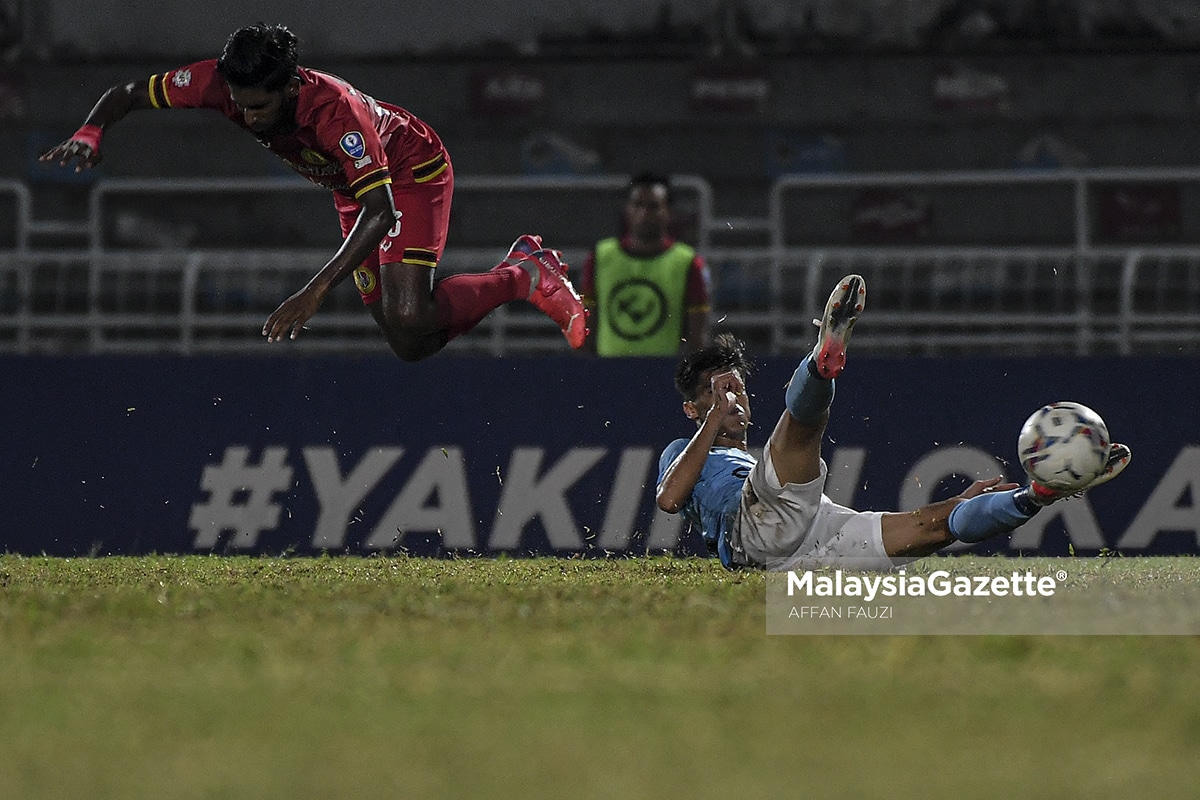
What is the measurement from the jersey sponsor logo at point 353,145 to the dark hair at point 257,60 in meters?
0.36

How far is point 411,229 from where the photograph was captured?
8484mm

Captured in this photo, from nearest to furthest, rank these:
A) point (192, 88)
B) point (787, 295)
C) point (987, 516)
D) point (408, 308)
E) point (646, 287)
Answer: point (987, 516), point (192, 88), point (408, 308), point (646, 287), point (787, 295)

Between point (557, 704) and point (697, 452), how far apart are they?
3.17m

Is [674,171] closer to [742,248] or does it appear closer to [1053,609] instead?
[742,248]

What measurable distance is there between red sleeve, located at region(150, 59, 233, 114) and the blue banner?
8.38ft

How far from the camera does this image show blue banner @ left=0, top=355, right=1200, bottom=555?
389 inches

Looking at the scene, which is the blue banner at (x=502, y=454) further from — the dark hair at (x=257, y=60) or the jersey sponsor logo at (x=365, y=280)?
the dark hair at (x=257, y=60)

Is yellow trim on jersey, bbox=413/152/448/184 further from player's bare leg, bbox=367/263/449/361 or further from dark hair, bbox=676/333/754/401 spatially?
dark hair, bbox=676/333/754/401

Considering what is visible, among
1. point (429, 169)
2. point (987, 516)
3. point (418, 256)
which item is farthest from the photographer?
point (429, 169)

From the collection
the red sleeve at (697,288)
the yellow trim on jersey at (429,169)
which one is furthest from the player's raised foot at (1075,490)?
the red sleeve at (697,288)

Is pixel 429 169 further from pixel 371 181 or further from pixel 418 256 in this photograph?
pixel 371 181

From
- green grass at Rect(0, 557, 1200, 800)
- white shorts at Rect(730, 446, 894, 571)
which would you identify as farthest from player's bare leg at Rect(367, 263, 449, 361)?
green grass at Rect(0, 557, 1200, 800)

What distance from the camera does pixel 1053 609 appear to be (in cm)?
620

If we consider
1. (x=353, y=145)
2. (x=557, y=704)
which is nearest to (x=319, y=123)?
(x=353, y=145)
